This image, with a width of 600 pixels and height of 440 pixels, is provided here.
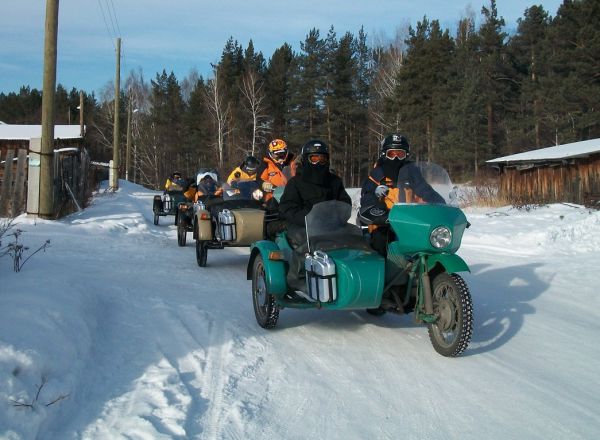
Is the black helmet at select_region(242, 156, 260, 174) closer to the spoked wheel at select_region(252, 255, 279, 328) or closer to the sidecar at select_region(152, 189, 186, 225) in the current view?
→ the spoked wheel at select_region(252, 255, 279, 328)

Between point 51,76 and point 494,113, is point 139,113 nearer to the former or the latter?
point 494,113

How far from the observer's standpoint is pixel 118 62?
35562 millimetres

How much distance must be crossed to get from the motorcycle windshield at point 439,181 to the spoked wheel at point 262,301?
6.39 ft

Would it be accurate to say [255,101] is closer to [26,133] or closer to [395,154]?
[26,133]

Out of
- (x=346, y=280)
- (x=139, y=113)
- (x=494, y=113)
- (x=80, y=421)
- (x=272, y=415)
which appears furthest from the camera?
(x=139, y=113)

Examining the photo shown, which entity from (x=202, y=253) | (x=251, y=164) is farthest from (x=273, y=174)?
(x=202, y=253)

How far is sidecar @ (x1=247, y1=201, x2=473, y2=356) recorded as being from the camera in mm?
5316

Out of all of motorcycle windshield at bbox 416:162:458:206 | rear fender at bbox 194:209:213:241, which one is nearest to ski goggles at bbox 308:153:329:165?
motorcycle windshield at bbox 416:162:458:206

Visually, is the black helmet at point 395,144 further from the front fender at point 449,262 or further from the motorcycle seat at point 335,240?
the front fender at point 449,262

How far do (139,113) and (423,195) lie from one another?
242 ft

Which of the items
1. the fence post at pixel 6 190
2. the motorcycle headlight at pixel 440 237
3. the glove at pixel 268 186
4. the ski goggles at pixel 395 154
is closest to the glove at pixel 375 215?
the motorcycle headlight at pixel 440 237

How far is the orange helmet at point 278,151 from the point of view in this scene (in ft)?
33.5

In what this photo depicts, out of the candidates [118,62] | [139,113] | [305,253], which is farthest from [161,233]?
[139,113]

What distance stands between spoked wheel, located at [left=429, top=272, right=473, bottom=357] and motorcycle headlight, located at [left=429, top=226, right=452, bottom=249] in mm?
271
